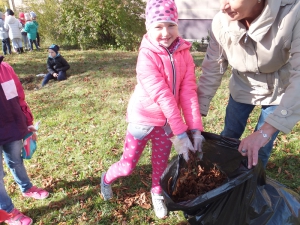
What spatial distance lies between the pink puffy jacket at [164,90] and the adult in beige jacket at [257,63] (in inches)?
7.5

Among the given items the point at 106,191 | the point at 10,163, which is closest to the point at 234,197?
the point at 106,191

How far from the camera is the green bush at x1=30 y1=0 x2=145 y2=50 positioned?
11.3m

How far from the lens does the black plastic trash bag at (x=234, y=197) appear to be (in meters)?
1.56

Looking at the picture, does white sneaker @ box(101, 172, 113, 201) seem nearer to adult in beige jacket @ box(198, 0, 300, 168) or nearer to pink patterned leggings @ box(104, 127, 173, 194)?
pink patterned leggings @ box(104, 127, 173, 194)

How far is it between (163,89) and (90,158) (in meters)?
2.00

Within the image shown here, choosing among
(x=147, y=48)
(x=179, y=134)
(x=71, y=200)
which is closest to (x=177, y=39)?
(x=147, y=48)

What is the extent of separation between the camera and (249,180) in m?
1.61

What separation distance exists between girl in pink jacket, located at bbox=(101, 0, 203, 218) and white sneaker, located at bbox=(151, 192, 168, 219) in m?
0.59

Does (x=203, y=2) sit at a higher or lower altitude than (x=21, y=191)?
higher

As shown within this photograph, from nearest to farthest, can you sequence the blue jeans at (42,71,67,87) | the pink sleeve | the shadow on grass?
the pink sleeve
the shadow on grass
the blue jeans at (42,71,67,87)

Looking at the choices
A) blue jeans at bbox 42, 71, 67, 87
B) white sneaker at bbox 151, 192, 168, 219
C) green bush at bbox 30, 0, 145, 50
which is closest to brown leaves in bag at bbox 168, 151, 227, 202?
white sneaker at bbox 151, 192, 168, 219

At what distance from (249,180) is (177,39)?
1.07 m

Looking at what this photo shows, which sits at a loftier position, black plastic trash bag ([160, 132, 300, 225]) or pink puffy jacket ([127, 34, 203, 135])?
pink puffy jacket ([127, 34, 203, 135])

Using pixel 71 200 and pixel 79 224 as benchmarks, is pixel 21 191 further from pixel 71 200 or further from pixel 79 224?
pixel 79 224
